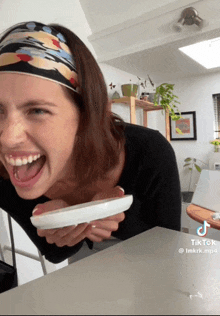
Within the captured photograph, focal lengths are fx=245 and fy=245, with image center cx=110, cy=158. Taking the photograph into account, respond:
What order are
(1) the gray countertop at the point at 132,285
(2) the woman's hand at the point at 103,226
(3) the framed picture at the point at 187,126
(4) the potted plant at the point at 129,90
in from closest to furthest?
(1) the gray countertop at the point at 132,285
(2) the woman's hand at the point at 103,226
(4) the potted plant at the point at 129,90
(3) the framed picture at the point at 187,126

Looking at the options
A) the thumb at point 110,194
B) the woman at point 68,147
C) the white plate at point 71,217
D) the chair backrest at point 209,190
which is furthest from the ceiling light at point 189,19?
the white plate at point 71,217

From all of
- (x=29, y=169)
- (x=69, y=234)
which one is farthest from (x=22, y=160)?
(x=69, y=234)

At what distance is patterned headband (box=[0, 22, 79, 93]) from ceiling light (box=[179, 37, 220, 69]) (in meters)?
1.90

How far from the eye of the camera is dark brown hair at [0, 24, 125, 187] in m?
0.32

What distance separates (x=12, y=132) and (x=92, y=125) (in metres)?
0.11

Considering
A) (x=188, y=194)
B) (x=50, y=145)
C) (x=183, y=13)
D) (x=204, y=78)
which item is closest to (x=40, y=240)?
(x=50, y=145)

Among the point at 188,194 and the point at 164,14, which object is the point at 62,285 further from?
the point at 188,194

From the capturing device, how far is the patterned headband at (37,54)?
0.91 feet

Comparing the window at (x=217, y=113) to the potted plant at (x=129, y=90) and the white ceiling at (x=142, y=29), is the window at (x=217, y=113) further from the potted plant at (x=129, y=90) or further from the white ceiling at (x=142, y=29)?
the potted plant at (x=129, y=90)

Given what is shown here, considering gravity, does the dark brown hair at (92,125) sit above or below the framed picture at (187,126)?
below

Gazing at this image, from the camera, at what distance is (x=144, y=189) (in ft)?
1.34

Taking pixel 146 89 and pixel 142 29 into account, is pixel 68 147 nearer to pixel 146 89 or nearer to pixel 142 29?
pixel 142 29

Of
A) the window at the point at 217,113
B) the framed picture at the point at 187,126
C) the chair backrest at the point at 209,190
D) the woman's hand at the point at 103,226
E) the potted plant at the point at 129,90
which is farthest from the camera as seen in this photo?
the framed picture at the point at 187,126

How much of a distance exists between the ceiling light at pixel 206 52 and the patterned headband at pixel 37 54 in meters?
1.90
